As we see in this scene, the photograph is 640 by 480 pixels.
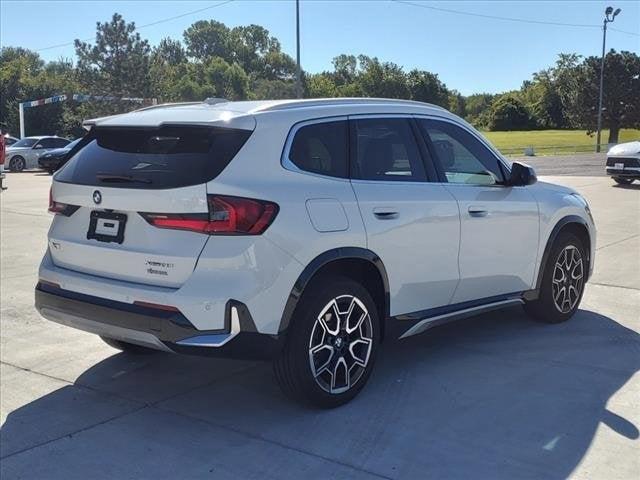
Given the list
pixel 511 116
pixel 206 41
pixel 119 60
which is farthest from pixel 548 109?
pixel 206 41

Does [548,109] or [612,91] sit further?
[548,109]

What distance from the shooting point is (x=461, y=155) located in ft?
17.1

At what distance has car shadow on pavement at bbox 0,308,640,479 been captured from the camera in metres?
3.58

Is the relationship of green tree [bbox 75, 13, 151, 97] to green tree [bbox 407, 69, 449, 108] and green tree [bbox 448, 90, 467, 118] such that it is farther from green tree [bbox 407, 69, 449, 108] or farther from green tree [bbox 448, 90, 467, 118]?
green tree [bbox 448, 90, 467, 118]

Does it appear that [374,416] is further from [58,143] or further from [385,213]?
[58,143]

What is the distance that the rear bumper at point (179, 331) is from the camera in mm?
3643

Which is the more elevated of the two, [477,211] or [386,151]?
[386,151]

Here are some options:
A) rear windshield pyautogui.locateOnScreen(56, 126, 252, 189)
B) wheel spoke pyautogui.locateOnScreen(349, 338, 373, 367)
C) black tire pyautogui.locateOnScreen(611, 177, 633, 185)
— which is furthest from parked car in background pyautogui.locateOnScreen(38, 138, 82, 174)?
wheel spoke pyautogui.locateOnScreen(349, 338, 373, 367)

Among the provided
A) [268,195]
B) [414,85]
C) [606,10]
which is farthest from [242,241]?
[414,85]

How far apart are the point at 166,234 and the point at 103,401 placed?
135 cm

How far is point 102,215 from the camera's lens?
13.3 feet

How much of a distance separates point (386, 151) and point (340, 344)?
1329 millimetres

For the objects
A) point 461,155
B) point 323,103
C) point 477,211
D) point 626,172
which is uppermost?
point 323,103

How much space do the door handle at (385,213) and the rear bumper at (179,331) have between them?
1030 mm
